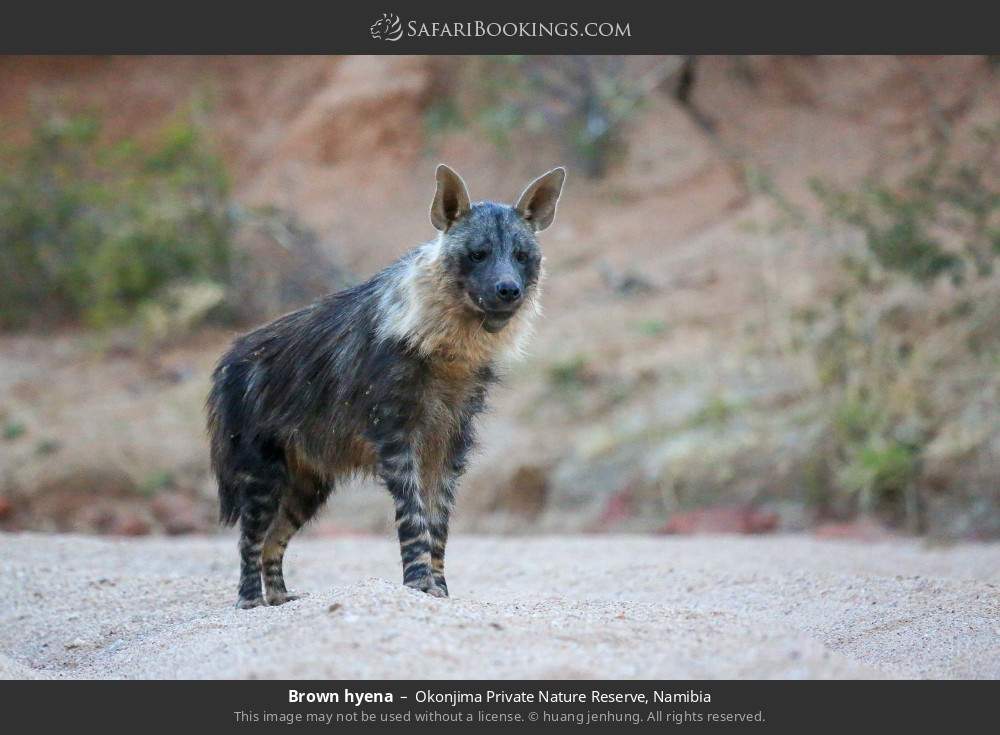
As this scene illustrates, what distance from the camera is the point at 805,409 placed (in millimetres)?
11594

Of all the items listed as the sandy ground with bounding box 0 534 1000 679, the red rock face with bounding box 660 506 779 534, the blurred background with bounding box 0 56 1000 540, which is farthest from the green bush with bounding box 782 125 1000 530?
the sandy ground with bounding box 0 534 1000 679

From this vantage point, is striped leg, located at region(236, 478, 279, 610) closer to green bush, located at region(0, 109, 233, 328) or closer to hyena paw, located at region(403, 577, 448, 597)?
hyena paw, located at region(403, 577, 448, 597)

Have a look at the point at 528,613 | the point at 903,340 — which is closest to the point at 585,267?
the point at 903,340

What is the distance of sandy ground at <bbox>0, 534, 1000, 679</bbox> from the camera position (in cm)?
440

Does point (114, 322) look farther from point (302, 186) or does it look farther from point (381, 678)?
point (381, 678)

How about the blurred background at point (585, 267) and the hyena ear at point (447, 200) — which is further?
the blurred background at point (585, 267)

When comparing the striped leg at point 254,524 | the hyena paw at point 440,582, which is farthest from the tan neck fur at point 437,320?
the striped leg at point 254,524

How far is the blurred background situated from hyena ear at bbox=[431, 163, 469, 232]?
506 cm

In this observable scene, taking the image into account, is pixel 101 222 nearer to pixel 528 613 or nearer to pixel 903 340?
pixel 903 340

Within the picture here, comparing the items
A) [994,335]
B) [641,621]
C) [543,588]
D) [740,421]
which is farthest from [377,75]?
[641,621]

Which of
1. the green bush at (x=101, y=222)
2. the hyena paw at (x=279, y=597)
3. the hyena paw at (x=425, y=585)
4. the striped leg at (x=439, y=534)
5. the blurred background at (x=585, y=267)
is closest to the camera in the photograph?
the hyena paw at (x=425, y=585)

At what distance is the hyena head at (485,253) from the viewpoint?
5957 mm

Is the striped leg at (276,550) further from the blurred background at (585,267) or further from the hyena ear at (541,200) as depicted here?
the blurred background at (585,267)
